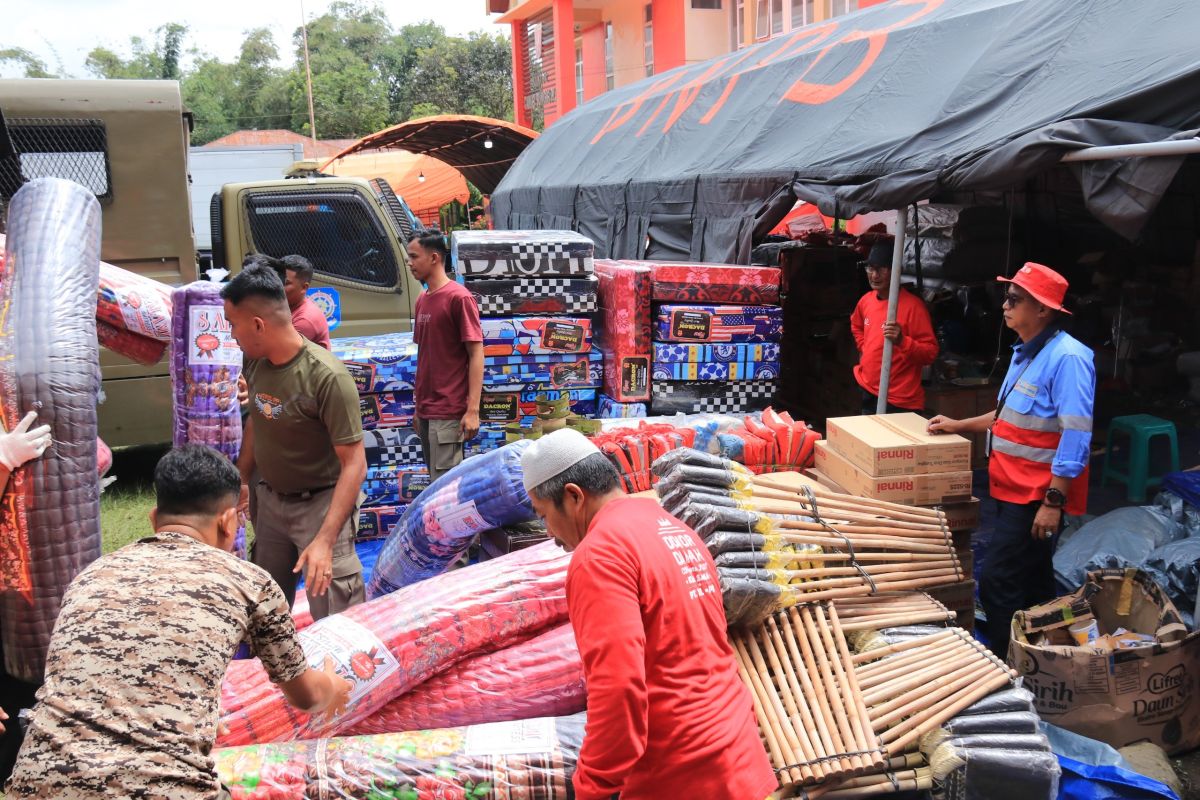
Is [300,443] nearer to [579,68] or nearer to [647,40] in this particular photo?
[647,40]

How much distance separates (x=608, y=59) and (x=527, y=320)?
78.5 feet

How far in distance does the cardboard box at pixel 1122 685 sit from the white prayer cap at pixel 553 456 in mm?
2672

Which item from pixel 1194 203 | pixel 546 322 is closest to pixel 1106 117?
pixel 546 322

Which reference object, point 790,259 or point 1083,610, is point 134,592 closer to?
point 1083,610

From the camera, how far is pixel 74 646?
2.37 metres

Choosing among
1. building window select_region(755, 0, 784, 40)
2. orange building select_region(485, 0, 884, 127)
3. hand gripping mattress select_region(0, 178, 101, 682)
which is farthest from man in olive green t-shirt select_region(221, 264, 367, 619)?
building window select_region(755, 0, 784, 40)

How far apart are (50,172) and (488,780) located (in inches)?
274

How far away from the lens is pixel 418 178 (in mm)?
25547

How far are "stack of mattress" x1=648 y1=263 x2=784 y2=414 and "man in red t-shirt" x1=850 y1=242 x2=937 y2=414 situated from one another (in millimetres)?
791

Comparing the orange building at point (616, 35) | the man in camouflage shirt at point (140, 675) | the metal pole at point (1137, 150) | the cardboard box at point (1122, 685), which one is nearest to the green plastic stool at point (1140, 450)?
the metal pole at point (1137, 150)

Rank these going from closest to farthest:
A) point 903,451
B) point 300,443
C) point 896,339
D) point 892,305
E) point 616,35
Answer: point 903,451
point 300,443
point 892,305
point 896,339
point 616,35

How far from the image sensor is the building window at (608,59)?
94.1 feet

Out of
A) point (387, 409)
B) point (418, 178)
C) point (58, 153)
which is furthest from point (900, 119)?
point (418, 178)

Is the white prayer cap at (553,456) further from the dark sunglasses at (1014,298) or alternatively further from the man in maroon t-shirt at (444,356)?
the man in maroon t-shirt at (444,356)
